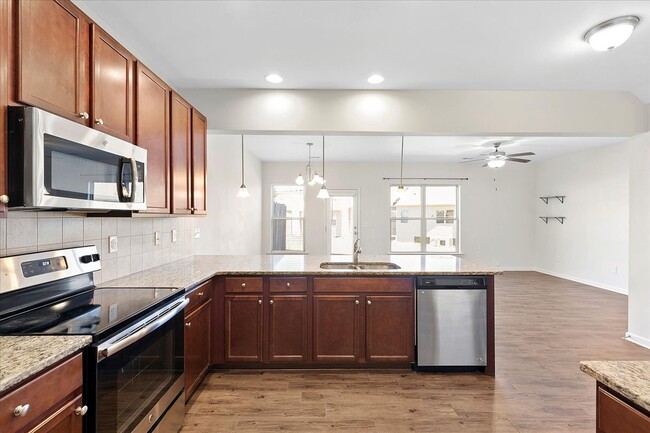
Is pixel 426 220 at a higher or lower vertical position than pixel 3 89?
lower

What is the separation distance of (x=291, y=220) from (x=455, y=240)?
4.12 metres

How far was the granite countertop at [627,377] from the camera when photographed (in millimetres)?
913

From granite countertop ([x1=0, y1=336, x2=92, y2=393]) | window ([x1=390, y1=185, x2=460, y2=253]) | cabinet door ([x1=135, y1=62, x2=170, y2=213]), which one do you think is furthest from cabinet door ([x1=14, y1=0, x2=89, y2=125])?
window ([x1=390, y1=185, x2=460, y2=253])

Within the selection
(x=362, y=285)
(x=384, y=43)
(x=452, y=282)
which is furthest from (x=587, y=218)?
(x=384, y=43)

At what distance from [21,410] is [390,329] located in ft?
8.01

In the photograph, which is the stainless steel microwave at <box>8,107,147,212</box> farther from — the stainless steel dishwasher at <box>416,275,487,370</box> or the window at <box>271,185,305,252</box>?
the window at <box>271,185,305,252</box>

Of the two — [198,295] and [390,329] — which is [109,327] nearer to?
[198,295]

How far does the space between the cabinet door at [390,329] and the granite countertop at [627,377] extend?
1.77 metres

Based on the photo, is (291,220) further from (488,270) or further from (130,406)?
(130,406)

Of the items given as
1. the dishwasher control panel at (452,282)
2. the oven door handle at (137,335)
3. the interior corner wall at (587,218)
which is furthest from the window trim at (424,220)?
the oven door handle at (137,335)

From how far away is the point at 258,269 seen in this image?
9.68ft

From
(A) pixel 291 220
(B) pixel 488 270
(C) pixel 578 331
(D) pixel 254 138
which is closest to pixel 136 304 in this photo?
(B) pixel 488 270

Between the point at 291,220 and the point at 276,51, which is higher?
the point at 276,51

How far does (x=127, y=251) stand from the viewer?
8.21ft
